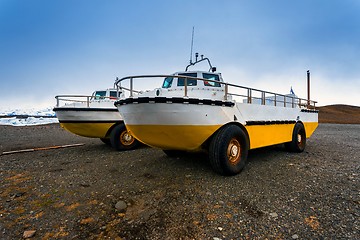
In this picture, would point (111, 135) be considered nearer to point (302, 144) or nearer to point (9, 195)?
point (9, 195)

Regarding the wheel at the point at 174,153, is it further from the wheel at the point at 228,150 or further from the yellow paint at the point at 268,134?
the yellow paint at the point at 268,134

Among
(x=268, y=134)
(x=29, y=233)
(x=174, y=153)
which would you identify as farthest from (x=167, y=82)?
(x=29, y=233)

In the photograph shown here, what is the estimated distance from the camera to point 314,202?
8.39 feet

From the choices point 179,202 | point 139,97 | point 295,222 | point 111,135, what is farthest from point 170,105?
point 111,135

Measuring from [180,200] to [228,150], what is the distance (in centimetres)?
114

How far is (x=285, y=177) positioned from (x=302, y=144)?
8.58 ft

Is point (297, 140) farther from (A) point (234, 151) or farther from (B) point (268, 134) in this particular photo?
(A) point (234, 151)

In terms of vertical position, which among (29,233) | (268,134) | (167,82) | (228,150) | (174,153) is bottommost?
(29,233)

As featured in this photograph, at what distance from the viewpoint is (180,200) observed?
2.65m

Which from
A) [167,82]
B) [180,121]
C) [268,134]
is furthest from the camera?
[167,82]

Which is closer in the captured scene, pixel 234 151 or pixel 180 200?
pixel 180 200

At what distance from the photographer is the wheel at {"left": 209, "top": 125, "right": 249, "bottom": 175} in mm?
3156

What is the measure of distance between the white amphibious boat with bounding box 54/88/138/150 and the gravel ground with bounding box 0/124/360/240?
148cm

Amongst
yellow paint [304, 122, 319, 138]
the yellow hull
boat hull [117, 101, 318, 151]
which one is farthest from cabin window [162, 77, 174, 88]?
yellow paint [304, 122, 319, 138]
